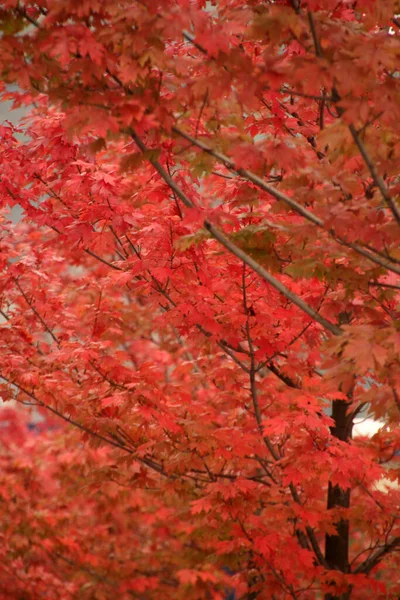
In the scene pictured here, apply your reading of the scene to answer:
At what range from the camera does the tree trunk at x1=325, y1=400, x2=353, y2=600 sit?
5141mm

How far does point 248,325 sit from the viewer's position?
169 inches

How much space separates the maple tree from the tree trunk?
17 mm

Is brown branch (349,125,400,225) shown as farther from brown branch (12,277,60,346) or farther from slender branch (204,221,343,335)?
brown branch (12,277,60,346)

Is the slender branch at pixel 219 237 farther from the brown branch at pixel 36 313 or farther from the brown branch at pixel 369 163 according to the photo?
the brown branch at pixel 36 313

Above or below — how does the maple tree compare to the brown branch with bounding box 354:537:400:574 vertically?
above

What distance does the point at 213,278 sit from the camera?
14.6 ft

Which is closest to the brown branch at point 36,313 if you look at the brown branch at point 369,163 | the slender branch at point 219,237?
the slender branch at point 219,237

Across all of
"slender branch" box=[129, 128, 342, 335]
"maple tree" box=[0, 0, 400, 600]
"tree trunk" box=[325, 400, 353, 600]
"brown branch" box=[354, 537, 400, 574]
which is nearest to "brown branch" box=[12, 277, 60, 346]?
"maple tree" box=[0, 0, 400, 600]

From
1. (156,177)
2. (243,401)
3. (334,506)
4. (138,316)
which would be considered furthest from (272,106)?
(138,316)

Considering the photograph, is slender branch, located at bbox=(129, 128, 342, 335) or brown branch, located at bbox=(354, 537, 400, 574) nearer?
slender branch, located at bbox=(129, 128, 342, 335)

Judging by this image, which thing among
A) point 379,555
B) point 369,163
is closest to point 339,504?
point 379,555

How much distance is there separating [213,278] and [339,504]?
2.20 m

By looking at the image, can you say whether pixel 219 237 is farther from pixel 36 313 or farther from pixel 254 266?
pixel 36 313

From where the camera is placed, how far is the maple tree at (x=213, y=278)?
2.72 metres
